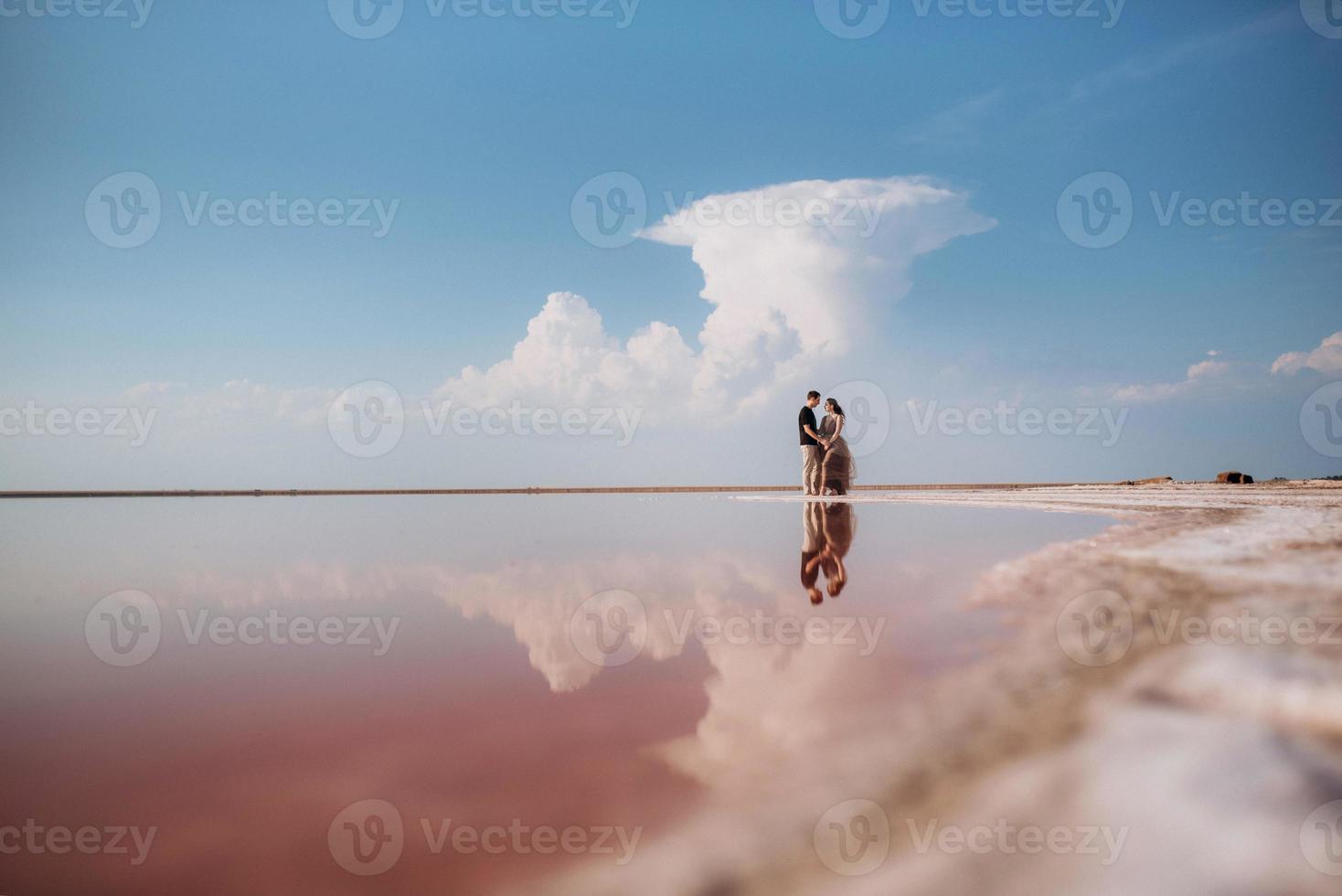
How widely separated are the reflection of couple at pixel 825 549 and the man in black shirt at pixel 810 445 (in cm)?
628

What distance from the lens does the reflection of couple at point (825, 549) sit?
142 inches

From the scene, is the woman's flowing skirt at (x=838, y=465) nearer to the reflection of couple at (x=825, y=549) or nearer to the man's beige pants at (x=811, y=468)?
the man's beige pants at (x=811, y=468)

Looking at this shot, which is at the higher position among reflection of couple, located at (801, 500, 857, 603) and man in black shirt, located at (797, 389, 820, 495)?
man in black shirt, located at (797, 389, 820, 495)

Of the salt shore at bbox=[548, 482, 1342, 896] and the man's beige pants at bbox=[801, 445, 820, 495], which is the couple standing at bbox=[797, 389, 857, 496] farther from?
the salt shore at bbox=[548, 482, 1342, 896]

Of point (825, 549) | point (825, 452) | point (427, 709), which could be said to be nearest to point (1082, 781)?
point (427, 709)

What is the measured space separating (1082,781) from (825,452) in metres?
14.6

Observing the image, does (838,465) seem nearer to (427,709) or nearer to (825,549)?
(825,549)

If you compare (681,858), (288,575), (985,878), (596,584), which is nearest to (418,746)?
(681,858)

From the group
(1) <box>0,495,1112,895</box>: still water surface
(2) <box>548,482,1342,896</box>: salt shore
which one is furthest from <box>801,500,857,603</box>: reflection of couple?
(2) <box>548,482,1342,896</box>: salt shore

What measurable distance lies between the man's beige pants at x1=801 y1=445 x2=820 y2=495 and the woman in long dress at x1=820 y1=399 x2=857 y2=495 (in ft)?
1.09

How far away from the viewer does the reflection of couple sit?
360 cm

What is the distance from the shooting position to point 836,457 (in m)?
15.6

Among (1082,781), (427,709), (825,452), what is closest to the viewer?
(1082,781)

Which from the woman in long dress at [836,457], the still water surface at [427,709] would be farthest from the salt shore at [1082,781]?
the woman in long dress at [836,457]
